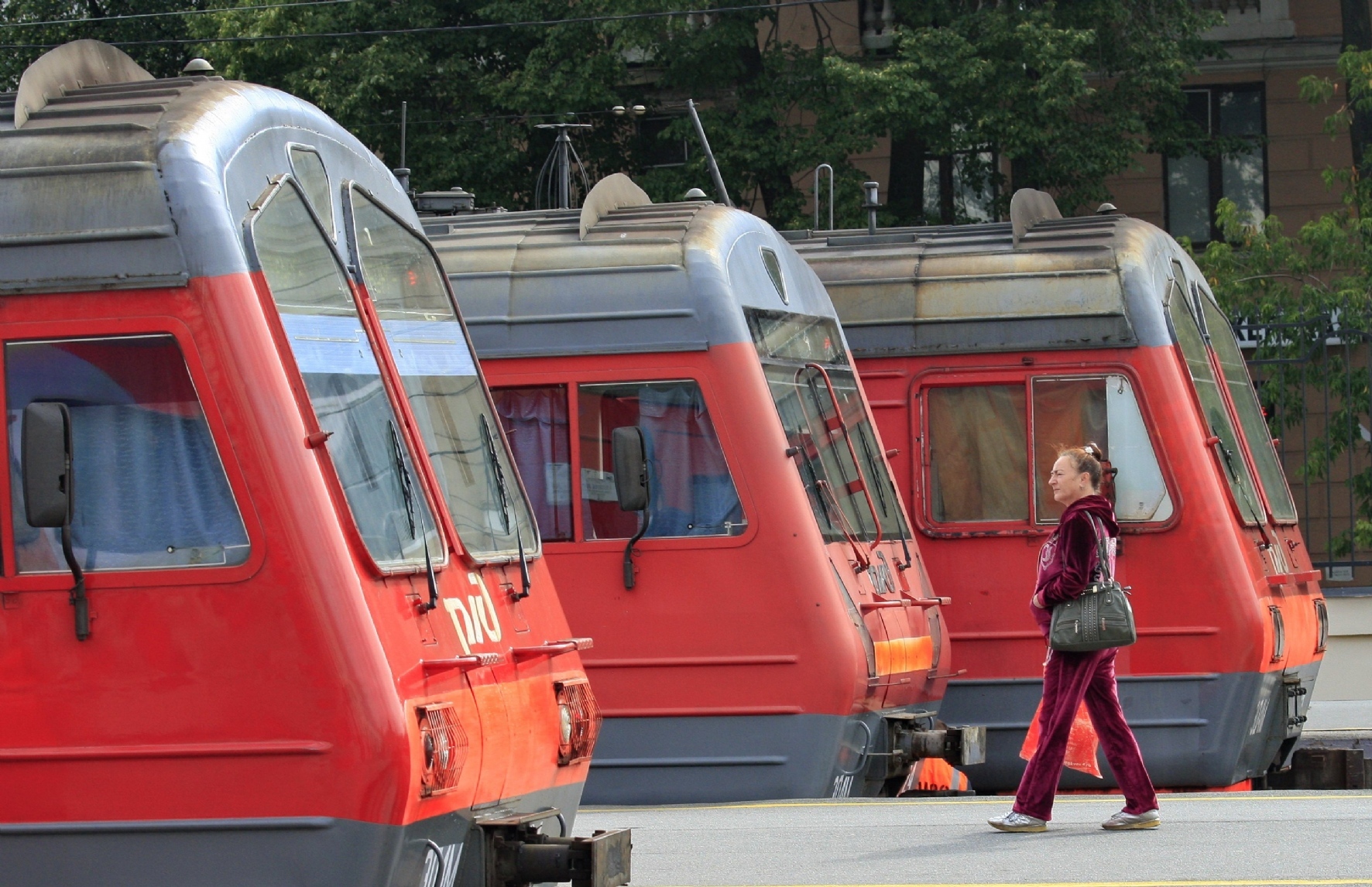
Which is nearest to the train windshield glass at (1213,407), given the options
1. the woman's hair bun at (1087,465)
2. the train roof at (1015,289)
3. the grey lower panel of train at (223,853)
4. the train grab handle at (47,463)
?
the train roof at (1015,289)

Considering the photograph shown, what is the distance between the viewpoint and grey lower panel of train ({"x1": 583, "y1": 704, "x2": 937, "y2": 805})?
9.11m

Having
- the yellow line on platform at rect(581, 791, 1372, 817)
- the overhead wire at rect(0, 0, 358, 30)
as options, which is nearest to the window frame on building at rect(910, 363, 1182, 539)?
the yellow line on platform at rect(581, 791, 1372, 817)

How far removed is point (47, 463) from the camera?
5.15 meters

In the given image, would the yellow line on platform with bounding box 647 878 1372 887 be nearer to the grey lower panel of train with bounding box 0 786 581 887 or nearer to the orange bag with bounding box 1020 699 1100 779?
the orange bag with bounding box 1020 699 1100 779

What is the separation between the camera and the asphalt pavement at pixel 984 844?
6891mm

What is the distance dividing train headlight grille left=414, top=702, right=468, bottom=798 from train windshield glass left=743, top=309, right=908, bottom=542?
157 inches

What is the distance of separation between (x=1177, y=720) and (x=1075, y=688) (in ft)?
9.74

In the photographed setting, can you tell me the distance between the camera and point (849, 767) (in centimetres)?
931

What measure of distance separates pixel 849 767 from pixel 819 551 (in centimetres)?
96

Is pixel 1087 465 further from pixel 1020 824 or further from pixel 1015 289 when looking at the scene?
pixel 1015 289

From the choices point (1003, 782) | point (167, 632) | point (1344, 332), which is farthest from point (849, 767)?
point (1344, 332)

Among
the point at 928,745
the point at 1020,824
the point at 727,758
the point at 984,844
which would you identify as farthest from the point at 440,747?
the point at 928,745

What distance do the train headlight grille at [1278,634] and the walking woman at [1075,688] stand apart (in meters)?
3.01

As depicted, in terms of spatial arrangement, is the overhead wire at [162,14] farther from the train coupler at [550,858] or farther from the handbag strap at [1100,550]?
the train coupler at [550,858]
